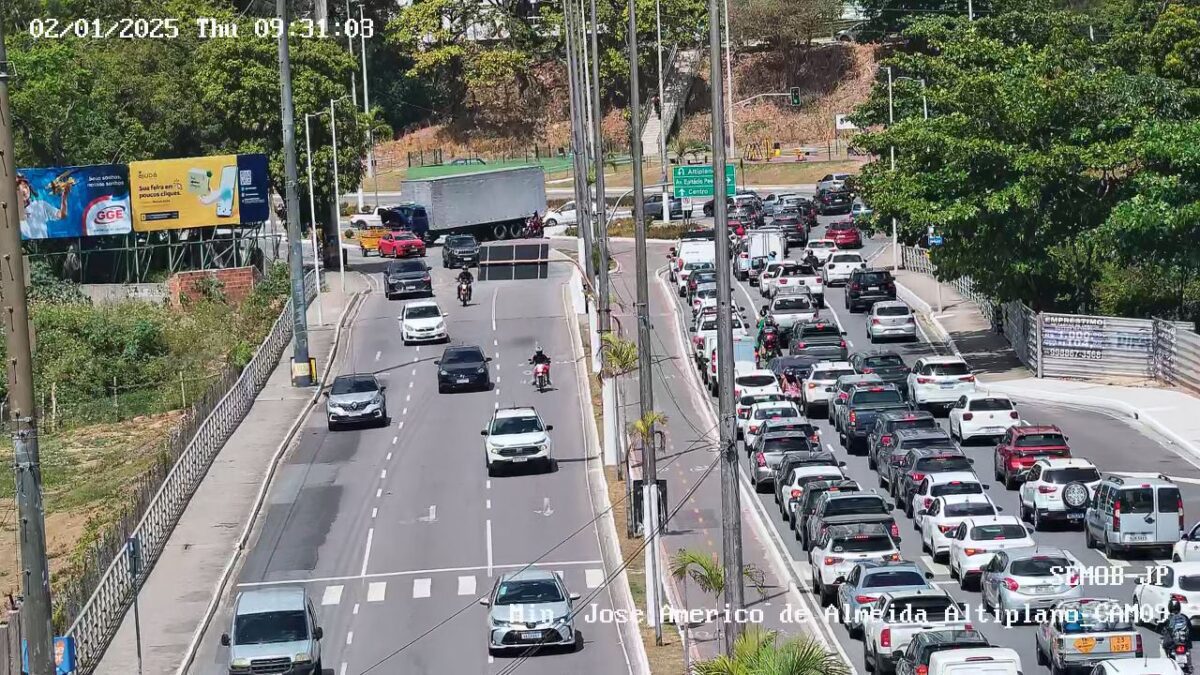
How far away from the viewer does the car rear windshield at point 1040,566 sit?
1294 inches

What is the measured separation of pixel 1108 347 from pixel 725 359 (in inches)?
1348

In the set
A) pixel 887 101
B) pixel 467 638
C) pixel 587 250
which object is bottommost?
pixel 467 638

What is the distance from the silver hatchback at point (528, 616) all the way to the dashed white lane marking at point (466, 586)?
4.30 metres

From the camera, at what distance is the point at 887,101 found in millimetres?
84688

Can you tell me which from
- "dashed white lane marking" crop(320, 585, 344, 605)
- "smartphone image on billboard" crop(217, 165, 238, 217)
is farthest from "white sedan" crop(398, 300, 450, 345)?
"dashed white lane marking" crop(320, 585, 344, 605)

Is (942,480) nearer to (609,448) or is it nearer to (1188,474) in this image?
(1188,474)

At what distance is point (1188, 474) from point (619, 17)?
78.6 metres

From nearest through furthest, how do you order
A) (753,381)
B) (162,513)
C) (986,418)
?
(162,513), (986,418), (753,381)

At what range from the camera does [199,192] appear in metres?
84.6

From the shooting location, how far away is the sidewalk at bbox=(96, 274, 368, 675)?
36.4 metres

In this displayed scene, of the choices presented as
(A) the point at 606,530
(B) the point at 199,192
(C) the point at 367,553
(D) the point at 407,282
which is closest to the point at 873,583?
(A) the point at 606,530

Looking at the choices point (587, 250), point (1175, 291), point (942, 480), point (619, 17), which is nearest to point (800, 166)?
Result: point (619, 17)

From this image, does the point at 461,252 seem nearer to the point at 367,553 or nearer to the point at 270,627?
the point at 367,553

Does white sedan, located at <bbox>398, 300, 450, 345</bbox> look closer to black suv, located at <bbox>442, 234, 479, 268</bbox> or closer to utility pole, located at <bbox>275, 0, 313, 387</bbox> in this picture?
utility pole, located at <bbox>275, 0, 313, 387</bbox>
